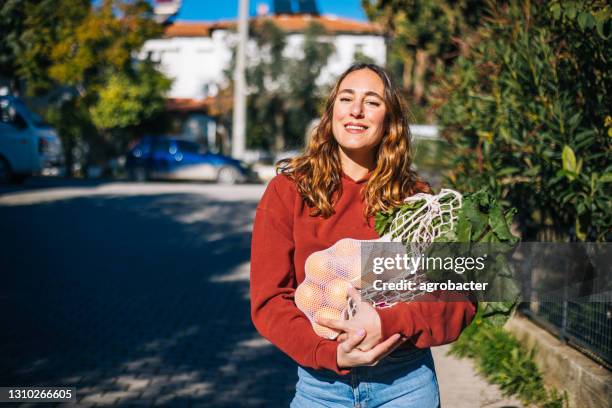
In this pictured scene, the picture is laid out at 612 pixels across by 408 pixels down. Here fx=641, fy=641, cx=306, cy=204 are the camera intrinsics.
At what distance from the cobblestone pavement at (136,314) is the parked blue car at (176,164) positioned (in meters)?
9.93

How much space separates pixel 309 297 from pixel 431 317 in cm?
39

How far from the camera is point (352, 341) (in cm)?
185

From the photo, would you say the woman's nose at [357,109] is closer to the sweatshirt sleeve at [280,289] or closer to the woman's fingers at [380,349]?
the sweatshirt sleeve at [280,289]

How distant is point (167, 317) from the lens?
6.69 meters

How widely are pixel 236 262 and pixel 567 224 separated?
569 cm

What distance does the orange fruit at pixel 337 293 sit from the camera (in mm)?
1989

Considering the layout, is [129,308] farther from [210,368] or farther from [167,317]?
[210,368]

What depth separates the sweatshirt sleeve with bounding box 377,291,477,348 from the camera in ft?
6.21

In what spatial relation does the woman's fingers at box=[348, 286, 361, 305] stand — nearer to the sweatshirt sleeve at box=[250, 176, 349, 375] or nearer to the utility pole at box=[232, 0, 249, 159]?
the sweatshirt sleeve at box=[250, 176, 349, 375]

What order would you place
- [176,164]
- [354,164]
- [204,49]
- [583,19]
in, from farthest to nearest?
[204,49]
[176,164]
[583,19]
[354,164]

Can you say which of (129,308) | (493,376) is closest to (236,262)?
(129,308)

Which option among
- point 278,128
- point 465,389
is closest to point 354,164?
point 465,389

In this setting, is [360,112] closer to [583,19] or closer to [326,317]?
[326,317]

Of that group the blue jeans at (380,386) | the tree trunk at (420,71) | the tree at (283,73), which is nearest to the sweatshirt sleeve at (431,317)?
the blue jeans at (380,386)
